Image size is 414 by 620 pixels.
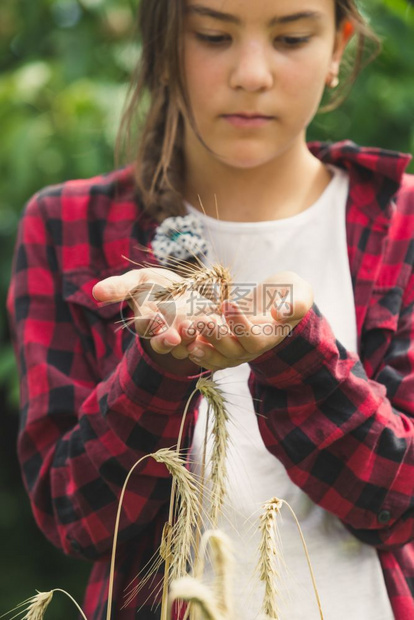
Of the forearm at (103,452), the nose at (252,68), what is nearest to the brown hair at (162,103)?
the nose at (252,68)

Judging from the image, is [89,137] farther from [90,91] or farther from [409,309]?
[409,309]

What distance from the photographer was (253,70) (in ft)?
3.72

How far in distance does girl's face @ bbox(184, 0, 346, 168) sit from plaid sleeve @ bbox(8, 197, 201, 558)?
0.33 metres

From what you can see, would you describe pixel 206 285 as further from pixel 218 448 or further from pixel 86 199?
pixel 86 199

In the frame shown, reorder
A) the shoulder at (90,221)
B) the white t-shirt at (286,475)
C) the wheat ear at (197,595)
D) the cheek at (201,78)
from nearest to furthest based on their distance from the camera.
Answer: the wheat ear at (197,595) → the white t-shirt at (286,475) → the cheek at (201,78) → the shoulder at (90,221)

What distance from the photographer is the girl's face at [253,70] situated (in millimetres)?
1144

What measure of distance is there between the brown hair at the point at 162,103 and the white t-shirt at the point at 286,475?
68mm

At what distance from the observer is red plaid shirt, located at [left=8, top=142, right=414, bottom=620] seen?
39.4 inches

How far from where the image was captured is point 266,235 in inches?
A: 50.3

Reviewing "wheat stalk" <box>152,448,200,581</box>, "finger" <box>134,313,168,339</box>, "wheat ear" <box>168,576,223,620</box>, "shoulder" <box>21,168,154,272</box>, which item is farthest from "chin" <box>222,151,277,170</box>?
"wheat ear" <box>168,576,223,620</box>

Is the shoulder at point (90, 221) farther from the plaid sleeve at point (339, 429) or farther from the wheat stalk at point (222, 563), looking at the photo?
the wheat stalk at point (222, 563)

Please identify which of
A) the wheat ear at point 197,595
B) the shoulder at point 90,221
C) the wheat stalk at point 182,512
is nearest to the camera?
the wheat ear at point 197,595

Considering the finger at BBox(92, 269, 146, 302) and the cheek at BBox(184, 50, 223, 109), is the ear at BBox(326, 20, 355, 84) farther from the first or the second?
the finger at BBox(92, 269, 146, 302)

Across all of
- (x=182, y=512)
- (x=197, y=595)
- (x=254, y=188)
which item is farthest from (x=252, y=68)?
(x=197, y=595)
